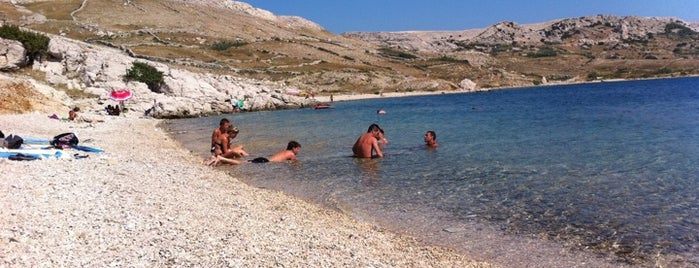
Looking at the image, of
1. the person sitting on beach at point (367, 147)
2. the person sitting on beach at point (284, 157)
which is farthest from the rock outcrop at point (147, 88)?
the person sitting on beach at point (367, 147)

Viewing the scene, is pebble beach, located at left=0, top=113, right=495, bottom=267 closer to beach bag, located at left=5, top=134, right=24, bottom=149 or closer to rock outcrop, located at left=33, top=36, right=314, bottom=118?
beach bag, located at left=5, top=134, right=24, bottom=149

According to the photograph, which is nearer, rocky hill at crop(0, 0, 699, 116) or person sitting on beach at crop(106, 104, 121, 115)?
person sitting on beach at crop(106, 104, 121, 115)

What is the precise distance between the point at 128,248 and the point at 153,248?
0.31m

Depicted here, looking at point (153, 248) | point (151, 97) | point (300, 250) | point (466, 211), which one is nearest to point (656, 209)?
Answer: point (466, 211)

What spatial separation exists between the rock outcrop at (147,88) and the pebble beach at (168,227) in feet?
113

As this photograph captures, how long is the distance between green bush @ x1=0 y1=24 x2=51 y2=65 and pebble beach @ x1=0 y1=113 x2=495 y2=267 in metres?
43.6

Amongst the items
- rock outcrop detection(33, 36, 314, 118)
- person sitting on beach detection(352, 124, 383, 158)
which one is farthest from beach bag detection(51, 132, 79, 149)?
rock outcrop detection(33, 36, 314, 118)

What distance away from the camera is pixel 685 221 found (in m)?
9.98

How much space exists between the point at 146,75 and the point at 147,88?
2603 mm

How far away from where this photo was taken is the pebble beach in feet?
22.0

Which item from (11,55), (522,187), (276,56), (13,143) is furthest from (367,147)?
(276,56)

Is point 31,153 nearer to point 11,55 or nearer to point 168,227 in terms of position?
point 168,227

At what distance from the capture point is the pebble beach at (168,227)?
6691 mm

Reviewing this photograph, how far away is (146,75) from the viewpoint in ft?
181
